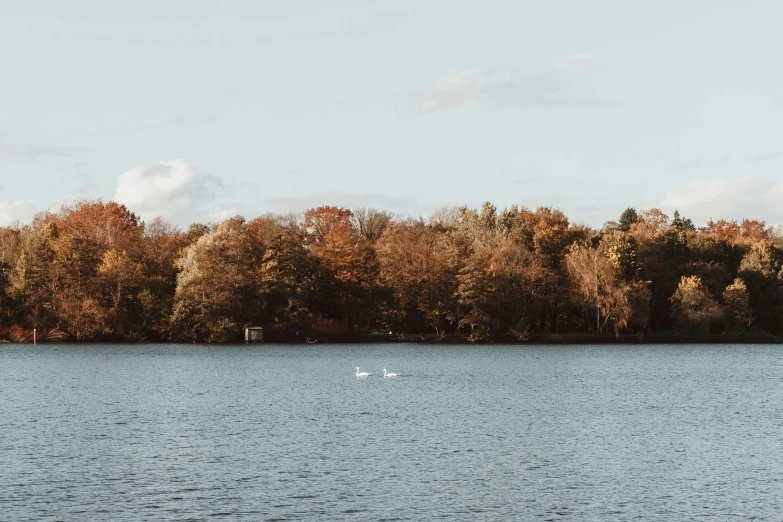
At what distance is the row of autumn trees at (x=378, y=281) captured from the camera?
10175 centimetres

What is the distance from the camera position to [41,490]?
27156mm

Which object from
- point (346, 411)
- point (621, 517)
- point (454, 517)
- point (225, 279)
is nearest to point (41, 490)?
point (454, 517)

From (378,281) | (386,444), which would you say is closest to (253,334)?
(378,281)

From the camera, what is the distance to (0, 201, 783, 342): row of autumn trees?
102m

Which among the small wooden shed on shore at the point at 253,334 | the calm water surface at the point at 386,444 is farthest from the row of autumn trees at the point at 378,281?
the calm water surface at the point at 386,444

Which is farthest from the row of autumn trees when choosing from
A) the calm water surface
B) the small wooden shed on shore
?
the calm water surface

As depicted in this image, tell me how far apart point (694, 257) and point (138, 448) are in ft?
336

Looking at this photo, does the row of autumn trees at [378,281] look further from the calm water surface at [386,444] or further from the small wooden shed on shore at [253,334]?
the calm water surface at [386,444]

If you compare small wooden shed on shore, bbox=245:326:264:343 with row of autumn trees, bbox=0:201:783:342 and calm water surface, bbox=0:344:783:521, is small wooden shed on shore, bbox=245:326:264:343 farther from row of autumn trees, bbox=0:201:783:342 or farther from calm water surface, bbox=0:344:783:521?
calm water surface, bbox=0:344:783:521

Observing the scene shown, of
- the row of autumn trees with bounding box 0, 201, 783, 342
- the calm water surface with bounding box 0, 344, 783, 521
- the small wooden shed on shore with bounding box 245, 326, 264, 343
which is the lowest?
the calm water surface with bounding box 0, 344, 783, 521

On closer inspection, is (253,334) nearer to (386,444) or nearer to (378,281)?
(378,281)

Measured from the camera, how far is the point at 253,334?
104375 millimetres

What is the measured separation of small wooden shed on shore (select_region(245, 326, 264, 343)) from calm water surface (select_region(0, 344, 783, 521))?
114ft

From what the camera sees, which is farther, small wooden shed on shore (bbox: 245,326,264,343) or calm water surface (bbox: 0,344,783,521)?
small wooden shed on shore (bbox: 245,326,264,343)
